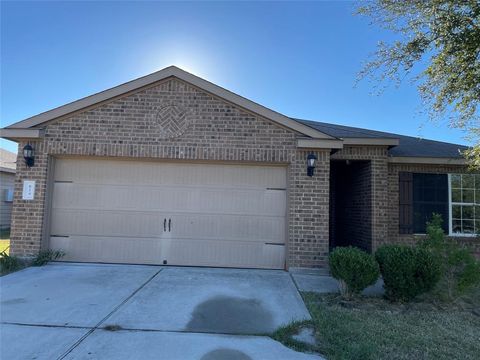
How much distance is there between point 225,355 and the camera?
3.80 meters

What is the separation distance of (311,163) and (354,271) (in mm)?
2763

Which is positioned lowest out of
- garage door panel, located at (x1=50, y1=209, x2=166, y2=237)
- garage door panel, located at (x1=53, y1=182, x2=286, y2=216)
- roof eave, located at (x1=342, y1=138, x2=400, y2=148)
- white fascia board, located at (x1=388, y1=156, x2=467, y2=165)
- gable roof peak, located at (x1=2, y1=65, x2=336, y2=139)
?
garage door panel, located at (x1=50, y1=209, x2=166, y2=237)

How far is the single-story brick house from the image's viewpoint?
798cm

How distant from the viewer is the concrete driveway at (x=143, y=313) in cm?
390

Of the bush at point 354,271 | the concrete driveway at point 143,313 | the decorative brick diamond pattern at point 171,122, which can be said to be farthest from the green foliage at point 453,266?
the decorative brick diamond pattern at point 171,122

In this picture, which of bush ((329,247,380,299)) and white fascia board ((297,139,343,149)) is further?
white fascia board ((297,139,343,149))

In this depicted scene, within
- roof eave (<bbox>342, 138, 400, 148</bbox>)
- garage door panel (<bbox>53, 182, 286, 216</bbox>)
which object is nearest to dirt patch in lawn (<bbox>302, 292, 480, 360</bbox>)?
garage door panel (<bbox>53, 182, 286, 216</bbox>)

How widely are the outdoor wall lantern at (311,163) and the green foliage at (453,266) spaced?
2.64 meters

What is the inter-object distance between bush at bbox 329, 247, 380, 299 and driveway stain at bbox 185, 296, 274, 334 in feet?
5.06

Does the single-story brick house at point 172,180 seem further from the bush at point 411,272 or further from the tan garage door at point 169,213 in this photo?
the bush at point 411,272

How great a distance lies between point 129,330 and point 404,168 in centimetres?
823

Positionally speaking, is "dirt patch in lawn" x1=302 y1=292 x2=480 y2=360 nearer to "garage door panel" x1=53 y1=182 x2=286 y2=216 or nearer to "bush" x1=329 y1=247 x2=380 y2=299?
"bush" x1=329 y1=247 x2=380 y2=299

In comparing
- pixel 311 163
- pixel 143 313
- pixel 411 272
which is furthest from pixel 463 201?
pixel 143 313

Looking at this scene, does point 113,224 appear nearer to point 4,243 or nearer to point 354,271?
point 354,271
